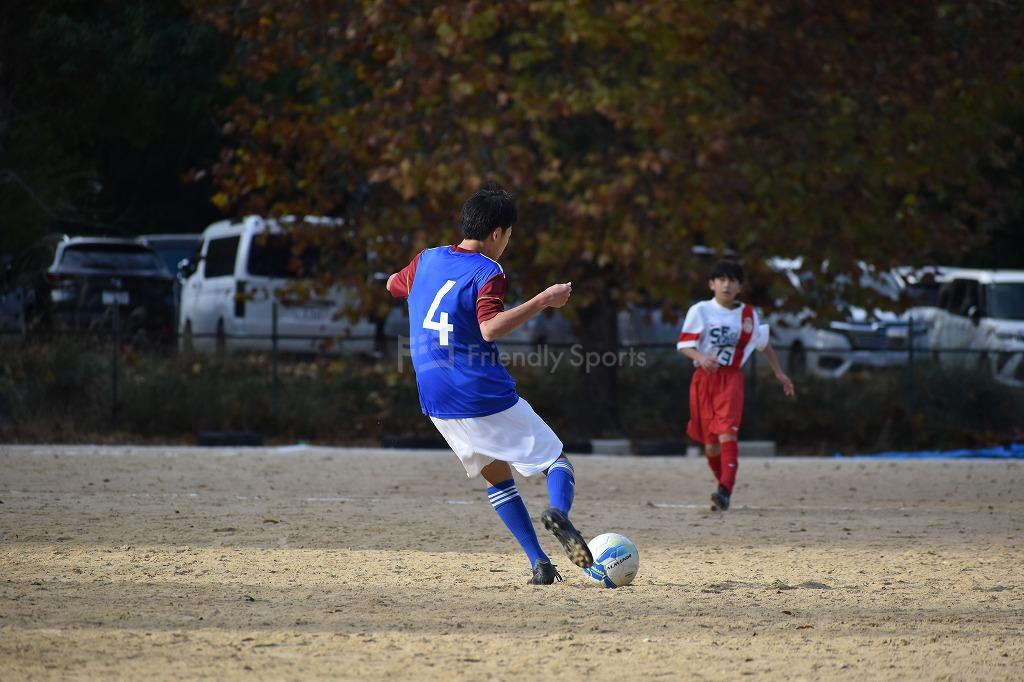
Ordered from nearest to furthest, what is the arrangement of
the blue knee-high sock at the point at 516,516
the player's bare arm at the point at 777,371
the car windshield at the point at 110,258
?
the blue knee-high sock at the point at 516,516
the player's bare arm at the point at 777,371
the car windshield at the point at 110,258

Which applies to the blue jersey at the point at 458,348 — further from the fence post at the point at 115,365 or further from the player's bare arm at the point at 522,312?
the fence post at the point at 115,365

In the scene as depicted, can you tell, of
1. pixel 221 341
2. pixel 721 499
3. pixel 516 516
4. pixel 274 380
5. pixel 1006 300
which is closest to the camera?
pixel 516 516

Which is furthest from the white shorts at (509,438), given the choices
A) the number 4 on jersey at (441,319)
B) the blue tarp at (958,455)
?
the blue tarp at (958,455)

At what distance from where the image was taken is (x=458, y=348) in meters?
7.13

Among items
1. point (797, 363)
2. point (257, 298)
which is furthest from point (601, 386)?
point (257, 298)

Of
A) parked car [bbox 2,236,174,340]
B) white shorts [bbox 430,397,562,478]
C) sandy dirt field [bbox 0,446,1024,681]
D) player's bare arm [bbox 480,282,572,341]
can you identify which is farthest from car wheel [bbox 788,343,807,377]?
player's bare arm [bbox 480,282,572,341]

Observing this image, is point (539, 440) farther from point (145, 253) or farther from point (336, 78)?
point (145, 253)

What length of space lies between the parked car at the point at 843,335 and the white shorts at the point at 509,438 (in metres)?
9.95

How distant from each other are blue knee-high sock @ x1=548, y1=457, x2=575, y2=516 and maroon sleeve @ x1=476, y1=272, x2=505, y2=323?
84 centimetres

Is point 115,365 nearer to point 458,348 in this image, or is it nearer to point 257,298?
point 257,298

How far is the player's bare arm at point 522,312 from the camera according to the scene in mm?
6617

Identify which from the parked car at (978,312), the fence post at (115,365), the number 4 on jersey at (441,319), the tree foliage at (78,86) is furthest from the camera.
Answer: the parked car at (978,312)

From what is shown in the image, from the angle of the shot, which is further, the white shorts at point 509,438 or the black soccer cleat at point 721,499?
the black soccer cleat at point 721,499

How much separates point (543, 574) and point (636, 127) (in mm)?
9380
